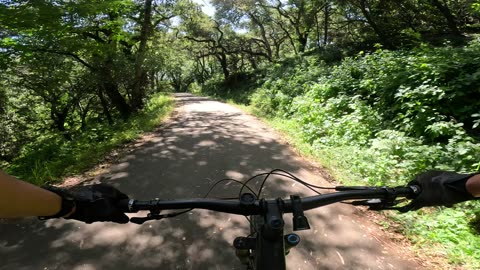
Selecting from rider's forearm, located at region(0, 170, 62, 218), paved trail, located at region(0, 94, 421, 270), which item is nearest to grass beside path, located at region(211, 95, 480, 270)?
paved trail, located at region(0, 94, 421, 270)

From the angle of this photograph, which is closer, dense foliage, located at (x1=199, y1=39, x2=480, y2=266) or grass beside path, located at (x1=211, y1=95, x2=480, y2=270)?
grass beside path, located at (x1=211, y1=95, x2=480, y2=270)

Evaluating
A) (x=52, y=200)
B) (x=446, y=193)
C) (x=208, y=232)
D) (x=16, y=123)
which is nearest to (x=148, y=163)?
(x=208, y=232)

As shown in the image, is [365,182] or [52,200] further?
[365,182]

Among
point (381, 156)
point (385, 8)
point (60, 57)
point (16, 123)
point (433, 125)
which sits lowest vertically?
point (16, 123)

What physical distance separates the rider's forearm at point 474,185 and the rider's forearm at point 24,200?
5.93 feet

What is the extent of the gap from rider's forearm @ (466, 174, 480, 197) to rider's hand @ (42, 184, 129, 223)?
164 cm

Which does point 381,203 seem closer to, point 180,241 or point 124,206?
point 124,206

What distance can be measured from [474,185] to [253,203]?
1.01m

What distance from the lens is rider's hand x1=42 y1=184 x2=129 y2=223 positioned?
1.25 m

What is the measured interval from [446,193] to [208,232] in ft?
8.89

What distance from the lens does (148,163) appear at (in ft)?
20.2

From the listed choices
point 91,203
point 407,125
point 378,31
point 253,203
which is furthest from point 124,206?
point 378,31

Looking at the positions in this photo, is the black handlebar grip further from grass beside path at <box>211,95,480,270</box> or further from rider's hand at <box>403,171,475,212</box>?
grass beside path at <box>211,95,480,270</box>

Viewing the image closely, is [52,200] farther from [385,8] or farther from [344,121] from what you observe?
[385,8]
